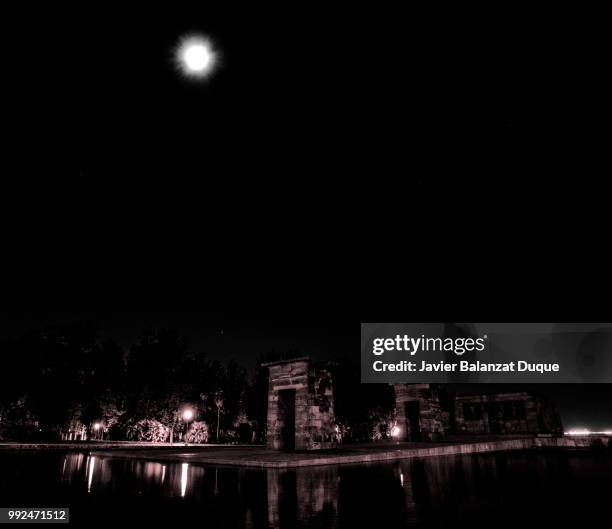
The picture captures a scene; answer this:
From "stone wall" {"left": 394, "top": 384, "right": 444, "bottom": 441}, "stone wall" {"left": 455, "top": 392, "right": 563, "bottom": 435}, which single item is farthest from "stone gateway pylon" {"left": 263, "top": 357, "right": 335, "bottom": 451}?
"stone wall" {"left": 455, "top": 392, "right": 563, "bottom": 435}

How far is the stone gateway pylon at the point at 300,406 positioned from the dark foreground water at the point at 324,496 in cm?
501

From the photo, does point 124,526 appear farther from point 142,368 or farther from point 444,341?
point 142,368

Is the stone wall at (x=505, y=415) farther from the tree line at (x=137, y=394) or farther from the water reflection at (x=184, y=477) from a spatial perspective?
the water reflection at (x=184, y=477)

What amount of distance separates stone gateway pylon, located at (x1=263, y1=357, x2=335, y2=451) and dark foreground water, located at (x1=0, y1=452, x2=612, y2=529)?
5014mm

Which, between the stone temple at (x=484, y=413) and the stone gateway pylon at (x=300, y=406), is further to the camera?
the stone temple at (x=484, y=413)

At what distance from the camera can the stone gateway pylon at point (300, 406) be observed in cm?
1448

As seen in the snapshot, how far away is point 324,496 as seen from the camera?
6023mm

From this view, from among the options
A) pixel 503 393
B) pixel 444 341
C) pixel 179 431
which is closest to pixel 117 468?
pixel 444 341

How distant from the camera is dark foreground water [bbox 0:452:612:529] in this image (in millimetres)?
4633

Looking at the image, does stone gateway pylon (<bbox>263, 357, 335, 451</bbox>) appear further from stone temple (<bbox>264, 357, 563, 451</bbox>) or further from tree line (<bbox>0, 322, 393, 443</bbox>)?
tree line (<bbox>0, 322, 393, 443</bbox>)

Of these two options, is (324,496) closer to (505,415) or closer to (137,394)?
(505,415)

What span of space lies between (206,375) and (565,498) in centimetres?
4215

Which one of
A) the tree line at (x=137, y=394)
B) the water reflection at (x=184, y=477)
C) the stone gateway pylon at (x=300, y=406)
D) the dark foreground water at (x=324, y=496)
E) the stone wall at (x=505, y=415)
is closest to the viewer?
the dark foreground water at (x=324, y=496)

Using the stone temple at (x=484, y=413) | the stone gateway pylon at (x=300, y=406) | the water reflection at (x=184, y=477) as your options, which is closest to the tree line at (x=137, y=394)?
the stone temple at (x=484, y=413)
